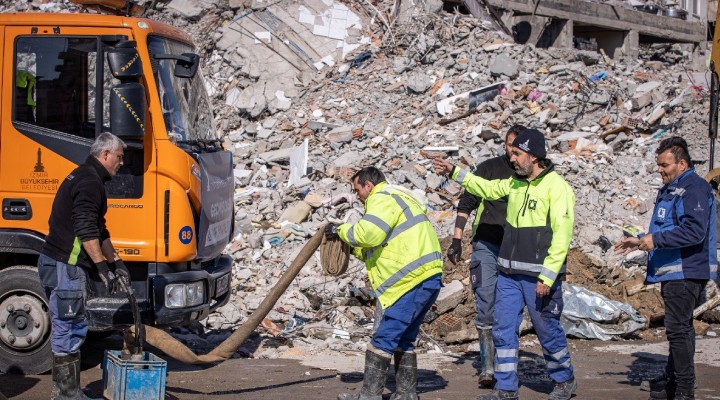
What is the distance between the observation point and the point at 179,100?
716 centimetres

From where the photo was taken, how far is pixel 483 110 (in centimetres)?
1455

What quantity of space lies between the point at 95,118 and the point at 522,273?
11.4 feet

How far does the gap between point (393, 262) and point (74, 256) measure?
2.19m

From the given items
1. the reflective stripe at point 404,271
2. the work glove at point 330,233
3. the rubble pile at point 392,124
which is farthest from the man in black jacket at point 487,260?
the rubble pile at point 392,124

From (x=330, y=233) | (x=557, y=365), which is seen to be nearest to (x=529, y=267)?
(x=557, y=365)

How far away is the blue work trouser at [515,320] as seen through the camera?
607 centimetres

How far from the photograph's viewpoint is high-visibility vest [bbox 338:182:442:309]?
590cm

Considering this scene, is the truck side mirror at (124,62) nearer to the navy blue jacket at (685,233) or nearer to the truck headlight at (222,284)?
the truck headlight at (222,284)

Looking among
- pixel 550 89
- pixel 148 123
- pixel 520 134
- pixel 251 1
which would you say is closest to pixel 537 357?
pixel 520 134

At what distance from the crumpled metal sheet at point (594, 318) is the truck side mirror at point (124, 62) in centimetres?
502

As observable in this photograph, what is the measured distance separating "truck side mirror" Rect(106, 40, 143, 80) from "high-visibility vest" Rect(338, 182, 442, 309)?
2.07m

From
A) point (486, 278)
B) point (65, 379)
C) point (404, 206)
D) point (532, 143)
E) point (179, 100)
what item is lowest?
point (65, 379)

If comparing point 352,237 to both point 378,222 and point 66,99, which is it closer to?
point 378,222

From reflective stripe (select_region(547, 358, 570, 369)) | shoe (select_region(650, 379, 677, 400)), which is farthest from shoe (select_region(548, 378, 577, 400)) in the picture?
shoe (select_region(650, 379, 677, 400))
